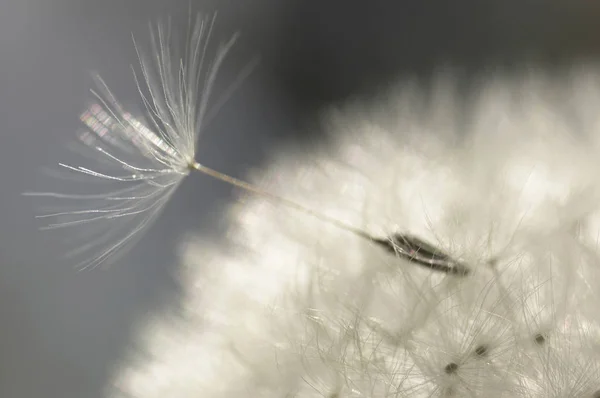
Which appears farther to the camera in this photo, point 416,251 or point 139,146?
point 139,146

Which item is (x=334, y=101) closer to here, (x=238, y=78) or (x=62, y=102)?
(x=238, y=78)

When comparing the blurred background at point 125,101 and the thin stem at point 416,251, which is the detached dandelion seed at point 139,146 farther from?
the thin stem at point 416,251

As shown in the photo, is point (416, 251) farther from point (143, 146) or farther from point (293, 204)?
point (143, 146)

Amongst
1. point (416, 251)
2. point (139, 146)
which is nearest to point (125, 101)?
point (139, 146)

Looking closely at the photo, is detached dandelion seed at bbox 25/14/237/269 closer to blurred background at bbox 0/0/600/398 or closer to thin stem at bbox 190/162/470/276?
blurred background at bbox 0/0/600/398

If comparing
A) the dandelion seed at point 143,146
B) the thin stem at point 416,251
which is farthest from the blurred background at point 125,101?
the thin stem at point 416,251

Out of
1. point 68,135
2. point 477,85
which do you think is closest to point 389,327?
point 477,85
